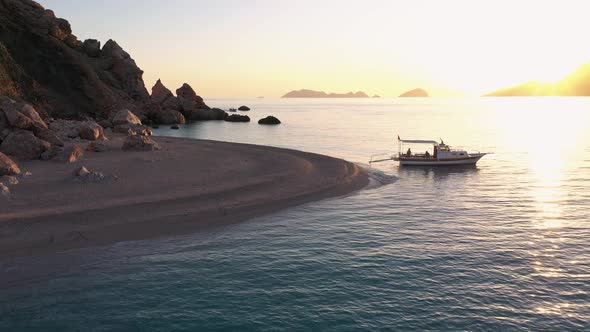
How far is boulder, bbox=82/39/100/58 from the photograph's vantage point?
455ft

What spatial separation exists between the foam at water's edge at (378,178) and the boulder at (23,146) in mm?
33347

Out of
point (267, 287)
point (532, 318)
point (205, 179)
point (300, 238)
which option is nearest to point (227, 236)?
point (300, 238)

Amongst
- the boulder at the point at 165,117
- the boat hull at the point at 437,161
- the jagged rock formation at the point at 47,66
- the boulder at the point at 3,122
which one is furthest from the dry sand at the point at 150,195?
the boulder at the point at 165,117

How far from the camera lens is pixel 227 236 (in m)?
26.5

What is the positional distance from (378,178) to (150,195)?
2531 centimetres

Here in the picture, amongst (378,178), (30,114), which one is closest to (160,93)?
(30,114)

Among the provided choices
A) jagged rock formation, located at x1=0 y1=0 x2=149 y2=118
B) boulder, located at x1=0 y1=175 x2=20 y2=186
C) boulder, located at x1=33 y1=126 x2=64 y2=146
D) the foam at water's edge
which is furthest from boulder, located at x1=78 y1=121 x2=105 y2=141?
jagged rock formation, located at x1=0 y1=0 x2=149 y2=118

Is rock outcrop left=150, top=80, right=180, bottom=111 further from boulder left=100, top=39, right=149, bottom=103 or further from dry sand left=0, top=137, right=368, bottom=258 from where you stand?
dry sand left=0, top=137, right=368, bottom=258

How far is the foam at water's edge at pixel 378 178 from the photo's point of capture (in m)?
44.9

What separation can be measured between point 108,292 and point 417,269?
546 inches

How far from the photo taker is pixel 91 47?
139 m

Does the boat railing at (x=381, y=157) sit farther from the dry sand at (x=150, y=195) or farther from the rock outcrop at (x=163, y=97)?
the rock outcrop at (x=163, y=97)

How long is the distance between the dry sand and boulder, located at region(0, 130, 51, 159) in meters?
2.20

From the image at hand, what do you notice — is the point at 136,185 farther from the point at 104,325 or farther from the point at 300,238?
the point at 104,325
